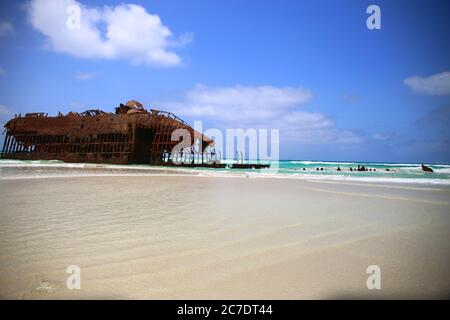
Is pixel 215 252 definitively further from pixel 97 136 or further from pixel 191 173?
pixel 97 136

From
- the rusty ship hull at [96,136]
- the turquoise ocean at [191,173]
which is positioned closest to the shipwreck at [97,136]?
the rusty ship hull at [96,136]

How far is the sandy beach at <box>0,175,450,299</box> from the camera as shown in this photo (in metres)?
1.94

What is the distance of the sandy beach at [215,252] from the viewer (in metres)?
1.94

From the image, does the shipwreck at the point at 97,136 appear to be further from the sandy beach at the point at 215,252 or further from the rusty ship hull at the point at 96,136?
the sandy beach at the point at 215,252

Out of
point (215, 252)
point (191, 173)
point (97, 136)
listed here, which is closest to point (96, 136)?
point (97, 136)

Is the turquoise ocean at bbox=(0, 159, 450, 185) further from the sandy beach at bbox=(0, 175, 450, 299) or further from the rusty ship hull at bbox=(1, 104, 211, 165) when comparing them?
the sandy beach at bbox=(0, 175, 450, 299)

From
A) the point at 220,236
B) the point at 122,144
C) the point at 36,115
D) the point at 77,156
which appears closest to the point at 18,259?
the point at 220,236

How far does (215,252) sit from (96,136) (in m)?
30.5

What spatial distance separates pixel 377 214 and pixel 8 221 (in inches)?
236

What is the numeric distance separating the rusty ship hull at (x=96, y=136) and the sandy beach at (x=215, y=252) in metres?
23.8

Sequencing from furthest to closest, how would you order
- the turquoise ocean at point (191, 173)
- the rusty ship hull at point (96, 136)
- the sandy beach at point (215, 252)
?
the rusty ship hull at point (96, 136) < the turquoise ocean at point (191, 173) < the sandy beach at point (215, 252)

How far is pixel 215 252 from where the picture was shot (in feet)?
8.79
